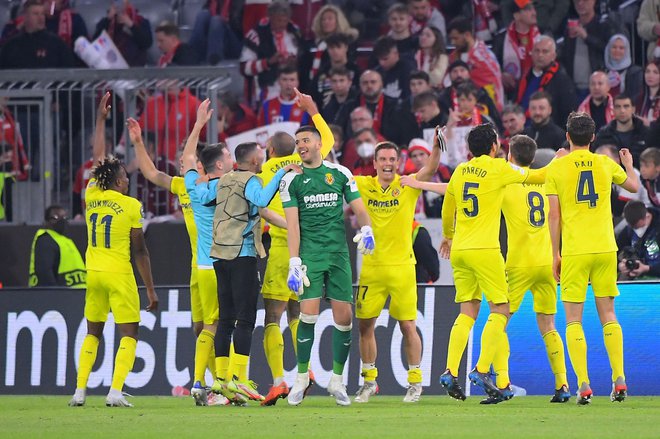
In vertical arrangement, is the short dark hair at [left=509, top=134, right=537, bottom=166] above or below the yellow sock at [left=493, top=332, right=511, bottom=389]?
above

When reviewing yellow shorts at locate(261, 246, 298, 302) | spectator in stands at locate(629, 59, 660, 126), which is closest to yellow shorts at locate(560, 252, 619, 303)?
yellow shorts at locate(261, 246, 298, 302)

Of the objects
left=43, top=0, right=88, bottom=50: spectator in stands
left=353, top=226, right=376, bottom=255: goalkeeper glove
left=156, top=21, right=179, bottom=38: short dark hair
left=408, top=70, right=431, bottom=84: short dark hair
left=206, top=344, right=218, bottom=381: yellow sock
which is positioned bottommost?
left=206, top=344, right=218, bottom=381: yellow sock

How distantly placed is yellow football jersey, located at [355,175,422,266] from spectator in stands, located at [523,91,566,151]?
4882mm

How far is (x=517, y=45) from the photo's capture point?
18891mm

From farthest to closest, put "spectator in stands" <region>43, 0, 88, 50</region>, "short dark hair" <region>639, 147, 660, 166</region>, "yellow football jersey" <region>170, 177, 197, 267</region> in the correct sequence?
"spectator in stands" <region>43, 0, 88, 50</region>, "short dark hair" <region>639, 147, 660, 166</region>, "yellow football jersey" <region>170, 177, 197, 267</region>

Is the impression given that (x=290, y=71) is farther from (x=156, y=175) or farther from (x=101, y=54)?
(x=156, y=175)

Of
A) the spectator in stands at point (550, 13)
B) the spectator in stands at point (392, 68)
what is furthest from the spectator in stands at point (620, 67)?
the spectator in stands at point (392, 68)

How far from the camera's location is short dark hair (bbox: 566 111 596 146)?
11.5 meters

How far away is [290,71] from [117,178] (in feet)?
23.0

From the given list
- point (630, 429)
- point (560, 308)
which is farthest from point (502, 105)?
point (630, 429)

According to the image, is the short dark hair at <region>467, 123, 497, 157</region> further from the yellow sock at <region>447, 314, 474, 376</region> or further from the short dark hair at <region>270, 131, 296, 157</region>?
the short dark hair at <region>270, 131, 296, 157</region>

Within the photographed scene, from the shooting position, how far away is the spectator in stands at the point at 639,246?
14.8 m

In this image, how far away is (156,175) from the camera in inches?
516

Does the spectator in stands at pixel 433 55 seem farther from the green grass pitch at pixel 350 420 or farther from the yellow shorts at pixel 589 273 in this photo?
the yellow shorts at pixel 589 273
